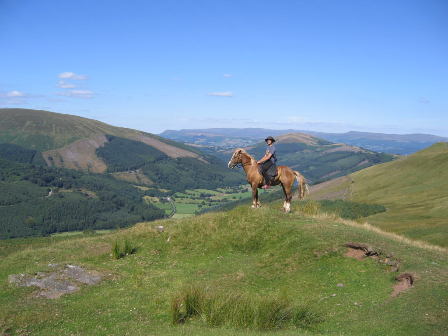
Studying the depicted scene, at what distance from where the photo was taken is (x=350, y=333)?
8.34 meters

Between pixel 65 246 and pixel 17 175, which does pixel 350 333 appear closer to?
pixel 65 246

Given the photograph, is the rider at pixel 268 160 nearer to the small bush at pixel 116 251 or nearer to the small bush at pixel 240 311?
the small bush at pixel 116 251

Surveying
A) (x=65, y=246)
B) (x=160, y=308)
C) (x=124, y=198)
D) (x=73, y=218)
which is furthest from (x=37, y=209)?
(x=160, y=308)

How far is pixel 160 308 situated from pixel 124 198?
458ft

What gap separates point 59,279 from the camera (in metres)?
11.7

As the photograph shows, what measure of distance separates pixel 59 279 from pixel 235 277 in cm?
666

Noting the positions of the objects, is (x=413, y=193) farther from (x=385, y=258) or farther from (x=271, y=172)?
(x=385, y=258)

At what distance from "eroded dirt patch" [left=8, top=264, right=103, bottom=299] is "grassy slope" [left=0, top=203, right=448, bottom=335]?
0.36 metres

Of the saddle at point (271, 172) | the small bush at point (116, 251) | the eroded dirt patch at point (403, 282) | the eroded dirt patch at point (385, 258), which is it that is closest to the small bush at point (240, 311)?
the eroded dirt patch at point (403, 282)

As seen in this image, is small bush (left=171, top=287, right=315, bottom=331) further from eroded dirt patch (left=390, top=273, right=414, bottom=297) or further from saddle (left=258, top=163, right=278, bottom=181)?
saddle (left=258, top=163, right=278, bottom=181)

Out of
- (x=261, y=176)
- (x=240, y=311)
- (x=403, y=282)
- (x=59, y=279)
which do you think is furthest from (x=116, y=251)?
(x=403, y=282)

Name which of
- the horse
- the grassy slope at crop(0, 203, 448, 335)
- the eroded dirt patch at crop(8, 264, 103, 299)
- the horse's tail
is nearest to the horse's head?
the horse

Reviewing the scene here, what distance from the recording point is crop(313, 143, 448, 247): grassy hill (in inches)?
1623

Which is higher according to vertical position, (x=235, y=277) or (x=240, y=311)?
(x=240, y=311)
